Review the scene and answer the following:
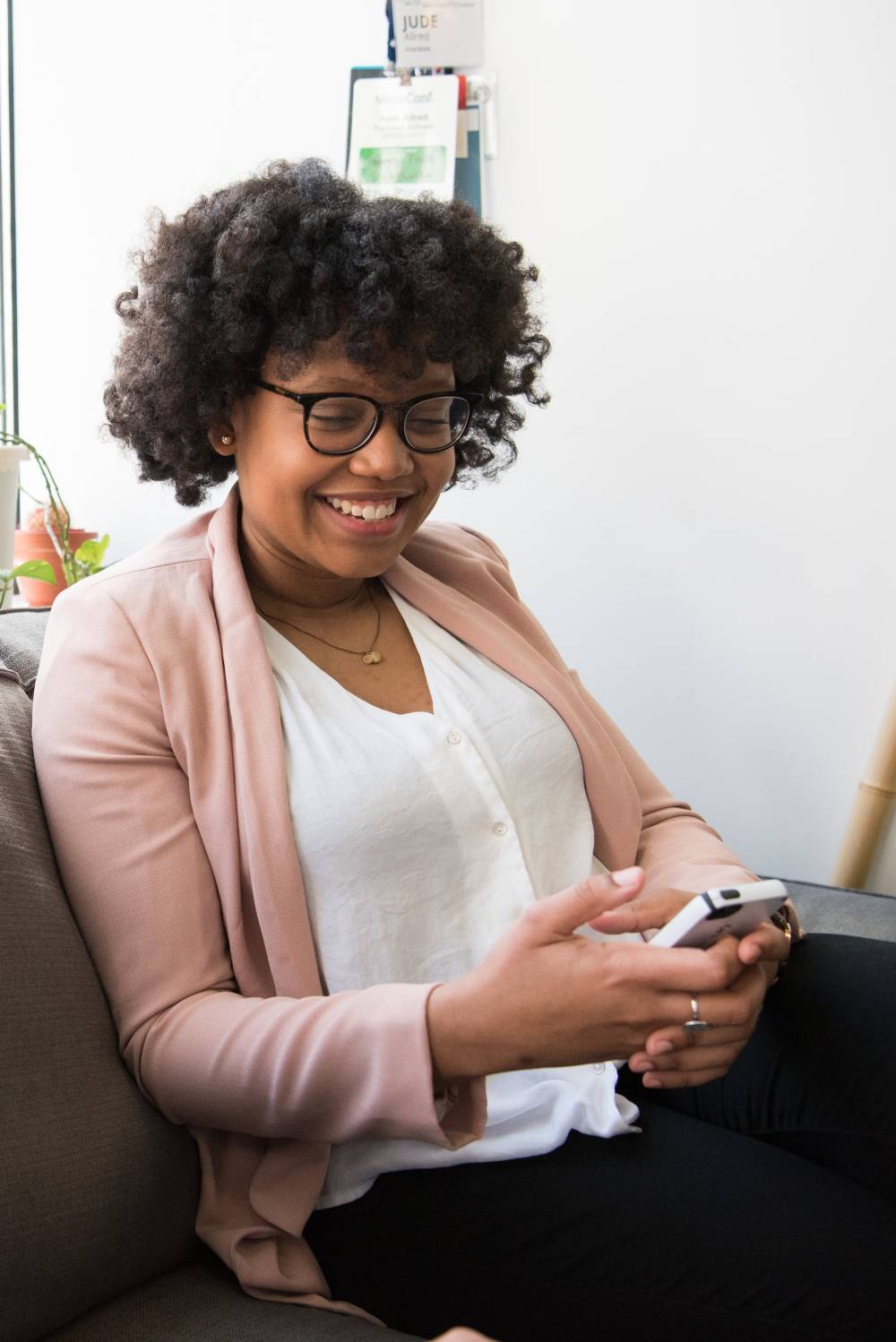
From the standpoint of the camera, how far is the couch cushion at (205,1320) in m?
0.92

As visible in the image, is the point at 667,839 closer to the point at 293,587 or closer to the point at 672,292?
the point at 293,587

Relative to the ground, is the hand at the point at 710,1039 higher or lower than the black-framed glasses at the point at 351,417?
lower

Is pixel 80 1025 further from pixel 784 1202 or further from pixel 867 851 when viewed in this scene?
pixel 867 851

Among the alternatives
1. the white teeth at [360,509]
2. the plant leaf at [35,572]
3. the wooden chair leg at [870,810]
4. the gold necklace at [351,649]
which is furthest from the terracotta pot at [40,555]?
the wooden chair leg at [870,810]

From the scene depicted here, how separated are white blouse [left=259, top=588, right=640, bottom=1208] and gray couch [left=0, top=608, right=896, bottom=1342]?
5.1 inches

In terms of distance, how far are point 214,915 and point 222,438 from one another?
0.49 metres

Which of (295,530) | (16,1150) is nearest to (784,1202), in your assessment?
(16,1150)

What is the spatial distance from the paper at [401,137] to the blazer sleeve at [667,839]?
94cm

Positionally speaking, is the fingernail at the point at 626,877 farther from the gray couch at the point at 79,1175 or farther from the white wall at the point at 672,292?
the white wall at the point at 672,292

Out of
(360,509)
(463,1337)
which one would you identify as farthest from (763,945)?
(360,509)

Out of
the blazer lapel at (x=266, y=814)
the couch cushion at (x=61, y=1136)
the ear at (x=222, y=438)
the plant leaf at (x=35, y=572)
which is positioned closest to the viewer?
the couch cushion at (x=61, y=1136)

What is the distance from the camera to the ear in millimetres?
1254

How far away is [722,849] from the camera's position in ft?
4.28

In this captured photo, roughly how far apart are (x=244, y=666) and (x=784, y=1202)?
25.3 inches
